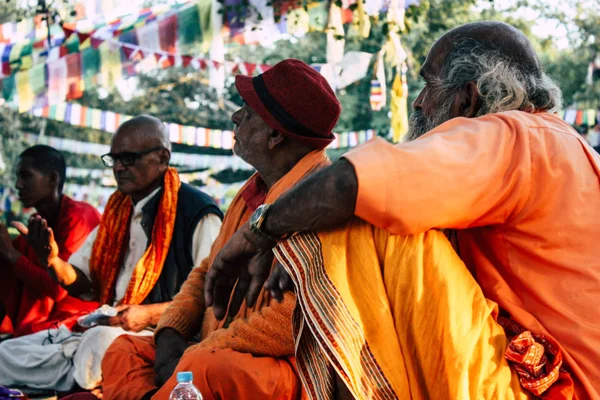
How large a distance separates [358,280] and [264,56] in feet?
105

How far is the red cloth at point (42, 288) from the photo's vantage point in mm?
6043

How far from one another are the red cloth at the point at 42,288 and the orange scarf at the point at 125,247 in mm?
599

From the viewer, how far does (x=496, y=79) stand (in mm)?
2551

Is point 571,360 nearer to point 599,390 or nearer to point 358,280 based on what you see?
point 599,390

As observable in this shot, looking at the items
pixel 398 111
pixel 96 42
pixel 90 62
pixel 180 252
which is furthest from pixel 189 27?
pixel 180 252

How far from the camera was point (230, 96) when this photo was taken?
93.4ft

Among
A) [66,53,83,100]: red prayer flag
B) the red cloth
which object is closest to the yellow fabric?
the red cloth

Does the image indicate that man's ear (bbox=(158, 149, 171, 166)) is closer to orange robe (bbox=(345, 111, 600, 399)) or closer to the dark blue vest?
the dark blue vest

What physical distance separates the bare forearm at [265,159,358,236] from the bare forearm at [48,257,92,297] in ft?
10.6

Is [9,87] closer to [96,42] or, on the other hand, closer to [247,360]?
[96,42]

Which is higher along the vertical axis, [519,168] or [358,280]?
[519,168]

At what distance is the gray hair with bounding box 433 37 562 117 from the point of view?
255 centimetres

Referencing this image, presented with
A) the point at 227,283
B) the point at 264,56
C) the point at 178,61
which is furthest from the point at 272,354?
the point at 264,56

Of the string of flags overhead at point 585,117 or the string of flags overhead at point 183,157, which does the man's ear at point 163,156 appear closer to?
the string of flags overhead at point 585,117
